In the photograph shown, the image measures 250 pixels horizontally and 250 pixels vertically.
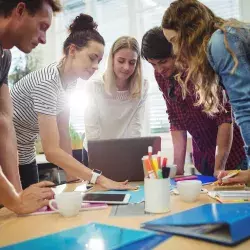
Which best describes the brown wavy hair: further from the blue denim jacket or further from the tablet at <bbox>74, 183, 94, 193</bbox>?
the tablet at <bbox>74, 183, 94, 193</bbox>

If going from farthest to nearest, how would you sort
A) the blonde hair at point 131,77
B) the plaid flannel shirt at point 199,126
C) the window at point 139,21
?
the window at point 139,21 < the blonde hair at point 131,77 < the plaid flannel shirt at point 199,126

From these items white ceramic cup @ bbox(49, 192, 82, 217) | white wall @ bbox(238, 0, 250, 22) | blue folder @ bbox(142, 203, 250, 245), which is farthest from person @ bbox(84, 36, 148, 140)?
white wall @ bbox(238, 0, 250, 22)

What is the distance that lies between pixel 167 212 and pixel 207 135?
947mm

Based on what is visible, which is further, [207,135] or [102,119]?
[102,119]

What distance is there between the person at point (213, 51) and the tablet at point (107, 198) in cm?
43

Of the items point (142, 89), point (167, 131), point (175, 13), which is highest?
point (175, 13)

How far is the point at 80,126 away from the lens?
4.04m

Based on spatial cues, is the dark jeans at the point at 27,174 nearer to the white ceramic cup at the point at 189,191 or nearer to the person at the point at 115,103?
the person at the point at 115,103

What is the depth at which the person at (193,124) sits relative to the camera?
1709 mm

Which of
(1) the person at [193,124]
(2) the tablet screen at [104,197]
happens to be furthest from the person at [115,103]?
(2) the tablet screen at [104,197]

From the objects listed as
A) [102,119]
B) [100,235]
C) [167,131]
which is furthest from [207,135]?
[167,131]

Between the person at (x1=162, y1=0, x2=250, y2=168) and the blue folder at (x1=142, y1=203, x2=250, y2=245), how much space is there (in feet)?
1.19

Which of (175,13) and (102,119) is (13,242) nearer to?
(175,13)

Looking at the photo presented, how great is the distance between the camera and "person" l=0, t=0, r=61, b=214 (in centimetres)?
105
